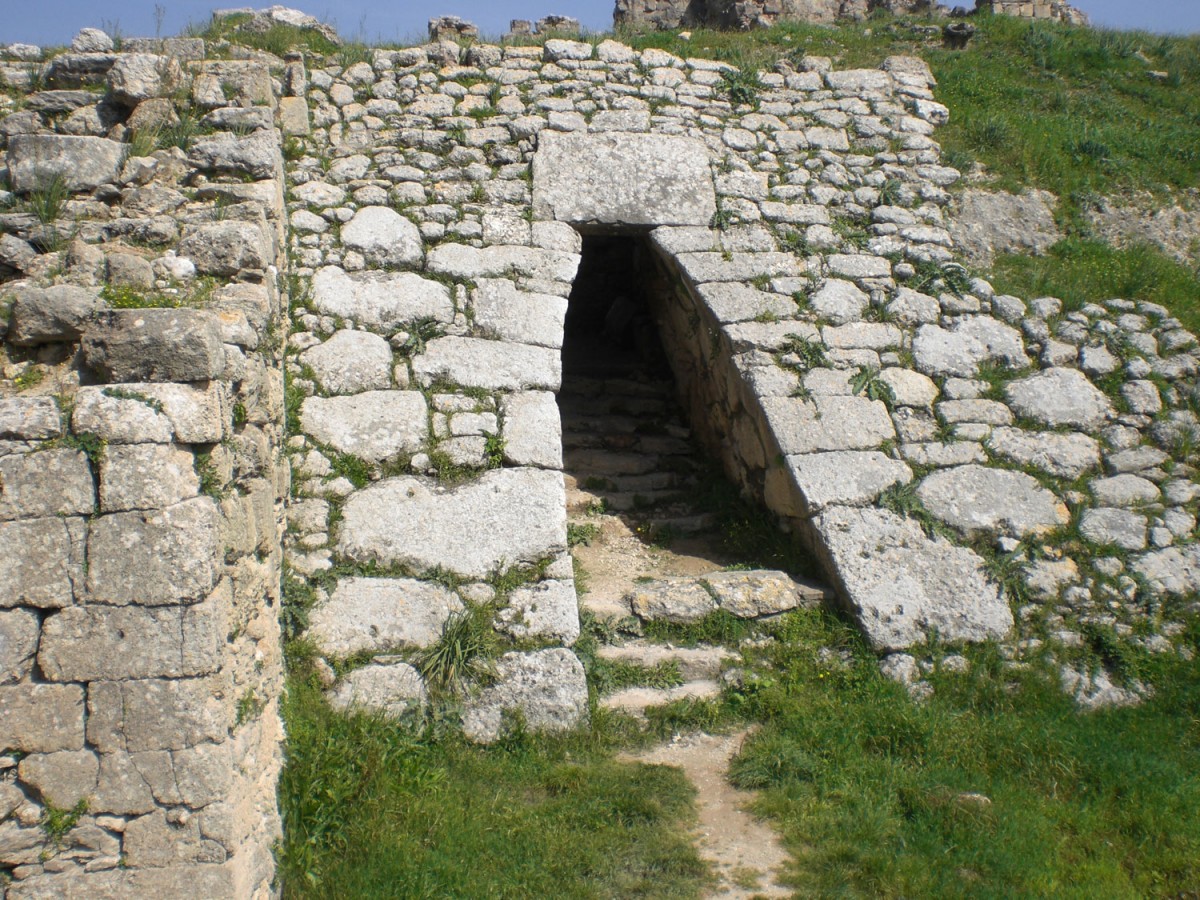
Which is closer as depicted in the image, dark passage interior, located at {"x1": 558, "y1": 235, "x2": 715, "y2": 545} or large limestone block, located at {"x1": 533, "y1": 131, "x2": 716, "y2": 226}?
large limestone block, located at {"x1": 533, "y1": 131, "x2": 716, "y2": 226}

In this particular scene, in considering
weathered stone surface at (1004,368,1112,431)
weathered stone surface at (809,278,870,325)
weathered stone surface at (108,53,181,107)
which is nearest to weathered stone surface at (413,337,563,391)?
weathered stone surface at (809,278,870,325)

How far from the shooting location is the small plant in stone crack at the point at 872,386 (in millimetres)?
5363

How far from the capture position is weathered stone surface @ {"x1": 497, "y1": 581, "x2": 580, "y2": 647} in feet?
14.3

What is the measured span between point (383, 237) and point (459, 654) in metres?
2.67

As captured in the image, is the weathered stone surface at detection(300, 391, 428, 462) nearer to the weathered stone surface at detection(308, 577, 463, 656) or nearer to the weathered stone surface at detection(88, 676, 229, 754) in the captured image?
the weathered stone surface at detection(308, 577, 463, 656)

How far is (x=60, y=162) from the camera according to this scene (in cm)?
440

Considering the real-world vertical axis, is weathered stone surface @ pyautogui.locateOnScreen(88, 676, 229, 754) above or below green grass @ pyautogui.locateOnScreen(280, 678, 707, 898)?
above

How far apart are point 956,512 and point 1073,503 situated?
2.42ft

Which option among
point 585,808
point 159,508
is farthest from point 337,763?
point 159,508

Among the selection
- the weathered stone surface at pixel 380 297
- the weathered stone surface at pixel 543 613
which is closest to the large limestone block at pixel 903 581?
the weathered stone surface at pixel 543 613

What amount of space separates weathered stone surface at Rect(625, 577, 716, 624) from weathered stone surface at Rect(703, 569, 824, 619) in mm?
75

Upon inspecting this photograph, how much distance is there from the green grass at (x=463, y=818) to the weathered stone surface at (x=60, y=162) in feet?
8.82

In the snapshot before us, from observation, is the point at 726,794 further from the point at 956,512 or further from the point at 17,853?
the point at 17,853

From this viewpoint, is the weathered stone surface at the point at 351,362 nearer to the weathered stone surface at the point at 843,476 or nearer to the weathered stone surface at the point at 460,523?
the weathered stone surface at the point at 460,523
